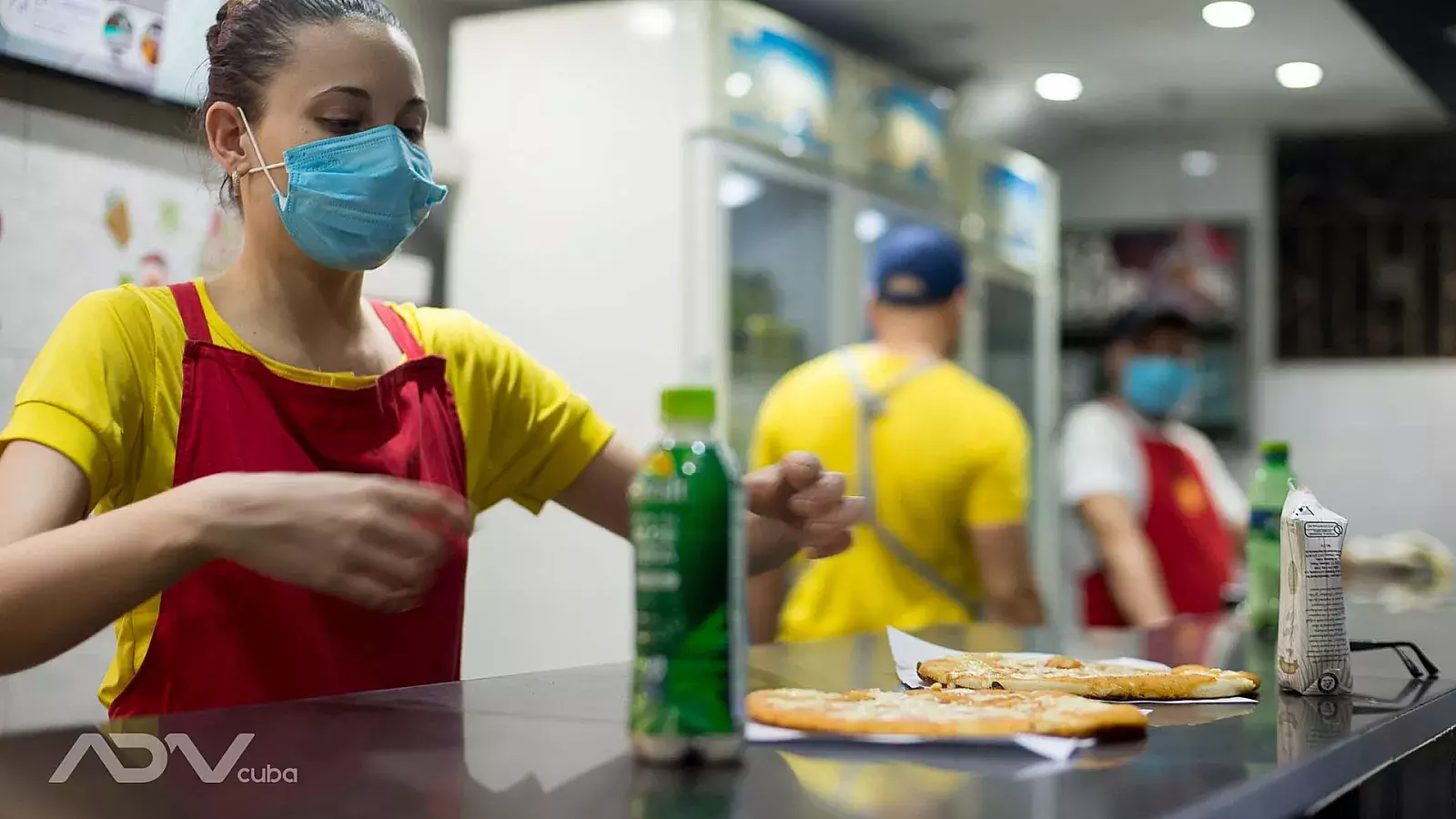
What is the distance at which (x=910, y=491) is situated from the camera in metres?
2.69

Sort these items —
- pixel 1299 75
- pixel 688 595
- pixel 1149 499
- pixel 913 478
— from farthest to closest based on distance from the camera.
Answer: pixel 1299 75, pixel 1149 499, pixel 913 478, pixel 688 595

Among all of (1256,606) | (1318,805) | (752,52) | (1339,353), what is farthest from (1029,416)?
(1318,805)

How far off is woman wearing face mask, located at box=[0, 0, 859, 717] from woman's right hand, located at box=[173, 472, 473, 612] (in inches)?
7.7

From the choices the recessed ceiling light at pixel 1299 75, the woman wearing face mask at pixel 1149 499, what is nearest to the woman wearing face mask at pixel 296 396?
the woman wearing face mask at pixel 1149 499

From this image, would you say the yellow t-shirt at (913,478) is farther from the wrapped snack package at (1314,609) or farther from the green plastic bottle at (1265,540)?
the wrapped snack package at (1314,609)

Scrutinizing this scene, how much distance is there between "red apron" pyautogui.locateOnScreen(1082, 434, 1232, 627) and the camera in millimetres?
3629

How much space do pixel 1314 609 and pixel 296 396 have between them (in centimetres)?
94

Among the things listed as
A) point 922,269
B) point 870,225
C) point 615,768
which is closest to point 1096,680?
point 615,768

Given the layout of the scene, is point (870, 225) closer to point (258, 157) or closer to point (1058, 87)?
point (1058, 87)

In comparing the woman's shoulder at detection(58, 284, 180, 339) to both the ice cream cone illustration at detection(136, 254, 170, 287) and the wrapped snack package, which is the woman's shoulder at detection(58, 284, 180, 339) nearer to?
the ice cream cone illustration at detection(136, 254, 170, 287)

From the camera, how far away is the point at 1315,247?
6.12 meters

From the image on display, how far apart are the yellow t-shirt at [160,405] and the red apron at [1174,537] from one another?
7.45ft

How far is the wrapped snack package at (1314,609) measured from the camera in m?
1.31

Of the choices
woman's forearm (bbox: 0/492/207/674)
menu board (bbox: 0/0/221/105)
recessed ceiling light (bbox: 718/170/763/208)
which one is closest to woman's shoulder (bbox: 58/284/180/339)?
woman's forearm (bbox: 0/492/207/674)
